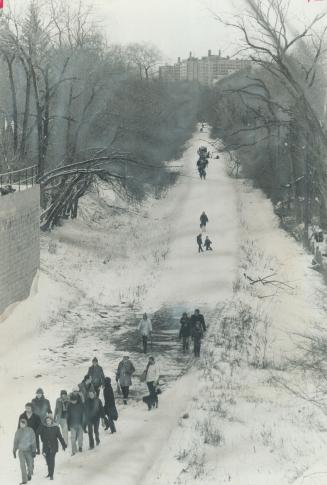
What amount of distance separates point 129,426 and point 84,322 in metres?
8.39

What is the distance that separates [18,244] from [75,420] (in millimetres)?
9783

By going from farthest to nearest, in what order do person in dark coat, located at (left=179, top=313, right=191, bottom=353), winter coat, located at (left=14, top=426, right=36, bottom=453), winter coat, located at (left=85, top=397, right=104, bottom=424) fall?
person in dark coat, located at (left=179, top=313, right=191, bottom=353)
winter coat, located at (left=85, top=397, right=104, bottom=424)
winter coat, located at (left=14, top=426, right=36, bottom=453)

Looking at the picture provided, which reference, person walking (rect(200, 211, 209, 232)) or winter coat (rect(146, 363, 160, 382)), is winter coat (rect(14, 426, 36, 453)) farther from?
person walking (rect(200, 211, 209, 232))

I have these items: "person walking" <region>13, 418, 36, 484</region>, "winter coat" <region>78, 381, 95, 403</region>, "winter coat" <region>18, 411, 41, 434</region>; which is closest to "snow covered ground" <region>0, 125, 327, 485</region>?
"person walking" <region>13, 418, 36, 484</region>

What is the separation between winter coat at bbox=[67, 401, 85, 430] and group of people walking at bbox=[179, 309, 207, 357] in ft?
20.9

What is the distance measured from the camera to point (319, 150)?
367 inches

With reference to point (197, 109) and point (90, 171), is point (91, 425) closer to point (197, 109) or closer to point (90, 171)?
point (90, 171)

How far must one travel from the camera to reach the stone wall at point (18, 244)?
19.0 m

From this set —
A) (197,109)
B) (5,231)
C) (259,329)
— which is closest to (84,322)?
(5,231)

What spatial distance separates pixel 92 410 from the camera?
39.2 ft

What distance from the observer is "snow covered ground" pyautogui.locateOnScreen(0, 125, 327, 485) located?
11.4m

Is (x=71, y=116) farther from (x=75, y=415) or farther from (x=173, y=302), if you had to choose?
(x=75, y=415)

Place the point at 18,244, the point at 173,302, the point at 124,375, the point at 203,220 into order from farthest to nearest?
the point at 203,220
the point at 173,302
the point at 18,244
the point at 124,375

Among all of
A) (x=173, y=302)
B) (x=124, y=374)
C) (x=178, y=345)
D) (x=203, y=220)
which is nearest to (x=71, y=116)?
(x=203, y=220)
